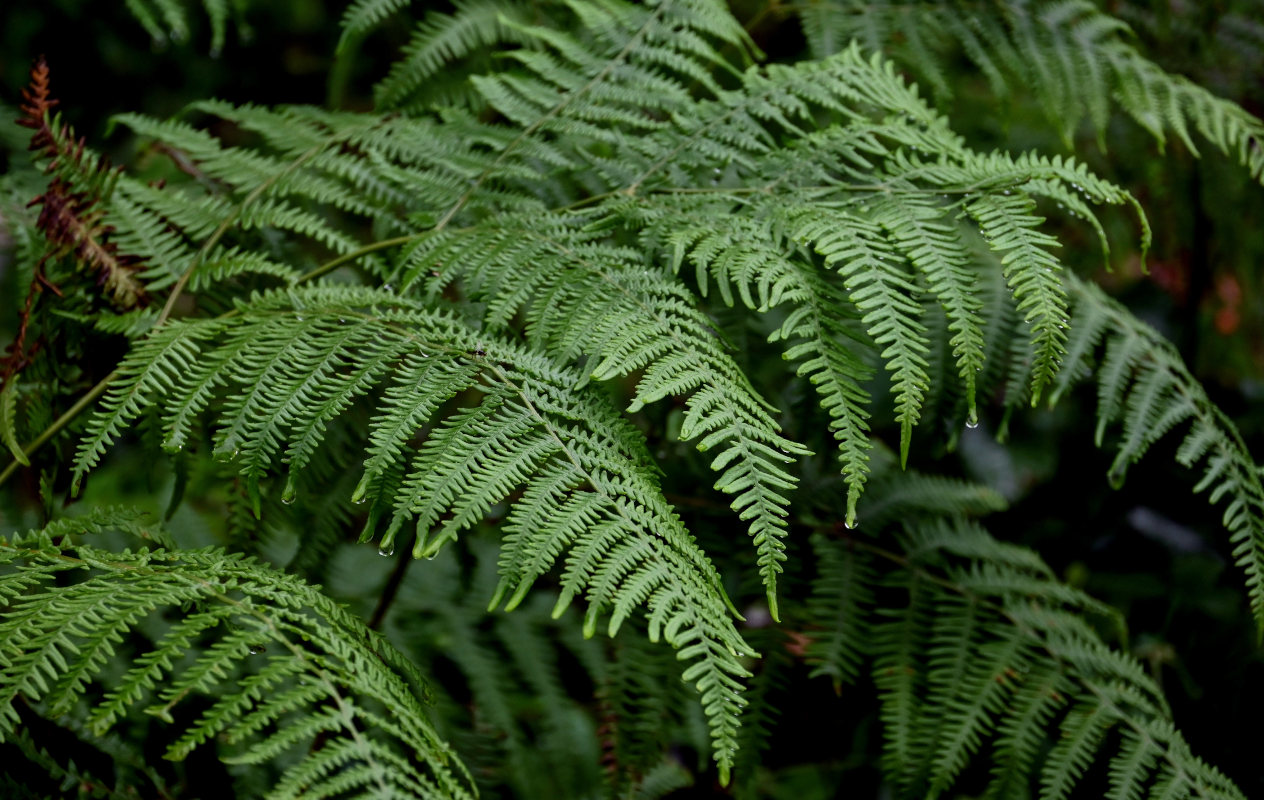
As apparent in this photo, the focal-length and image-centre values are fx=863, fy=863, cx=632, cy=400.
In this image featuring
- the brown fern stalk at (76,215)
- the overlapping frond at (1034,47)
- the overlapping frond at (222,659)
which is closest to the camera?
the overlapping frond at (222,659)

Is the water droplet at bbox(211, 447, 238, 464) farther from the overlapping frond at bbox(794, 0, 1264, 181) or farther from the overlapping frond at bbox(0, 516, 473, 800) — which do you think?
the overlapping frond at bbox(794, 0, 1264, 181)

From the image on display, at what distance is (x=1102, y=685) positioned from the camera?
138 centimetres

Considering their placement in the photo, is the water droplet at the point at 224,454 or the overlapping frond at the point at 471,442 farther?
the water droplet at the point at 224,454

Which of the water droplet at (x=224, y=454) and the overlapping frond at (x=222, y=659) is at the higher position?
the water droplet at (x=224, y=454)

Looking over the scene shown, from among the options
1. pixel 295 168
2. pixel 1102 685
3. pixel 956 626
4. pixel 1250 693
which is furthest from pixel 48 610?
pixel 1250 693

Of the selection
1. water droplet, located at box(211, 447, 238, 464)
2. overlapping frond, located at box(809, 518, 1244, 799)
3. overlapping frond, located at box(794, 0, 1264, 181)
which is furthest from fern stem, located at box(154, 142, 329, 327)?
overlapping frond, located at box(809, 518, 1244, 799)

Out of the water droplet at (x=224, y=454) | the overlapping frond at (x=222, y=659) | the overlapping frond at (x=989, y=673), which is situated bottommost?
the overlapping frond at (x=989, y=673)

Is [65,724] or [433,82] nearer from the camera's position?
[65,724]

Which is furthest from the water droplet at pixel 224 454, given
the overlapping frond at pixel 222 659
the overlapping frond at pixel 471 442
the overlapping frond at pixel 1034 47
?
the overlapping frond at pixel 1034 47

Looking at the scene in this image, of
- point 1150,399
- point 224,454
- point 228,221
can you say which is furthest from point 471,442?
point 1150,399

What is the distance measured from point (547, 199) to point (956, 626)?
3.19 feet

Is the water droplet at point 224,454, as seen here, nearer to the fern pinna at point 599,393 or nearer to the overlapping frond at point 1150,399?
the fern pinna at point 599,393

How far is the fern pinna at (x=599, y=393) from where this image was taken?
870 millimetres

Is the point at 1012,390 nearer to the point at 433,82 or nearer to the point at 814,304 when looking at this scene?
the point at 814,304
